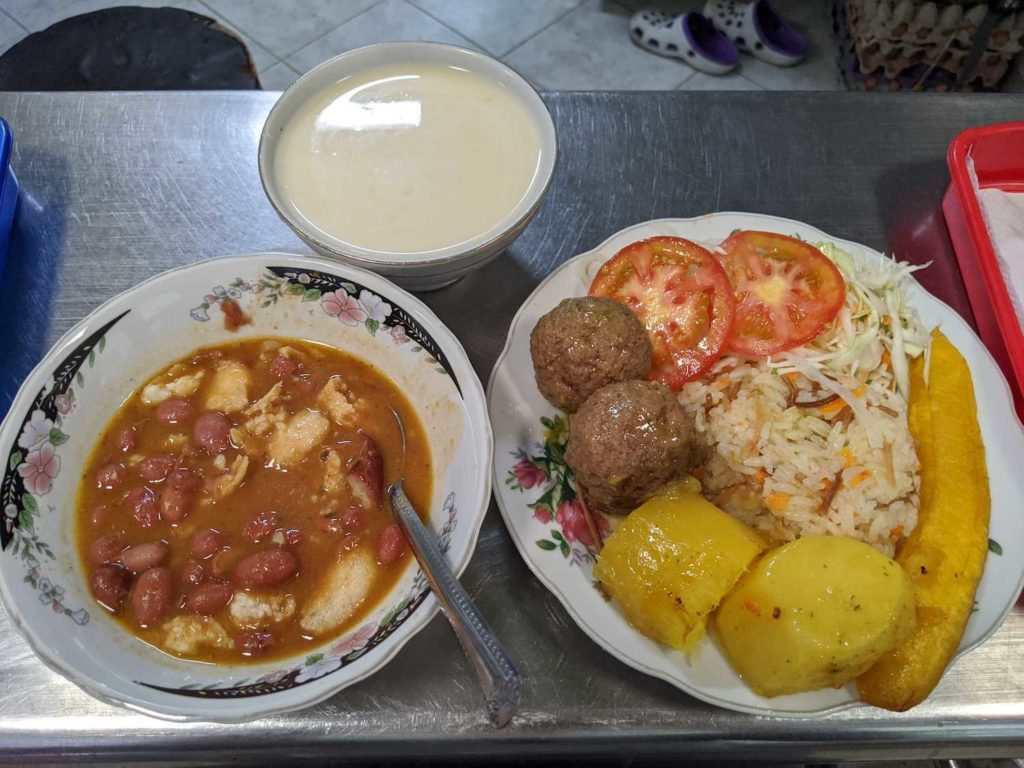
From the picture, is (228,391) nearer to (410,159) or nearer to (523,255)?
(410,159)

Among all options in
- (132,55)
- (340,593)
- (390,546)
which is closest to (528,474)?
(390,546)

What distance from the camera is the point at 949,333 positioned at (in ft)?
6.93

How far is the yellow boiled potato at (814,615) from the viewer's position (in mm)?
1506

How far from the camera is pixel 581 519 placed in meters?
1.83

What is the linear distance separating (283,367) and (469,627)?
2.77ft

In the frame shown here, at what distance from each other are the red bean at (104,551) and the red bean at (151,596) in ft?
0.28

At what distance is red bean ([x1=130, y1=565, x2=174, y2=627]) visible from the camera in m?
1.55

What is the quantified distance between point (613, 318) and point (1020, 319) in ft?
4.25

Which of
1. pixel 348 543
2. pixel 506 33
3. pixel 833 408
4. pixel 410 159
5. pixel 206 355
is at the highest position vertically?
pixel 410 159

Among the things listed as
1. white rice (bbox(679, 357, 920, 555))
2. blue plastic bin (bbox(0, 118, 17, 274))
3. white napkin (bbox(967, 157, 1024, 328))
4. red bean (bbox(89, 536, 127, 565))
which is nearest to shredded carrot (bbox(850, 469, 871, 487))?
white rice (bbox(679, 357, 920, 555))

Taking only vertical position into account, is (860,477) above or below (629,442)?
below

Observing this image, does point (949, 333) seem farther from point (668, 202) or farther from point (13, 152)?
point (13, 152)

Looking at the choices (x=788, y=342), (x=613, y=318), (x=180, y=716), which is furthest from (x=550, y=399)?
(x=180, y=716)

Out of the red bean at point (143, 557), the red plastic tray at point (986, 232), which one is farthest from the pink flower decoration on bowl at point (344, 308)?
the red plastic tray at point (986, 232)
